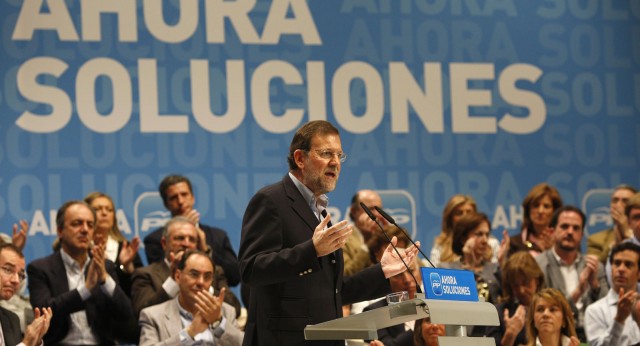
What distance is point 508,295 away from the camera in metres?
6.70

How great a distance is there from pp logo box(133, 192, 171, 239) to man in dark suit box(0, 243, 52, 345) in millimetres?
2245

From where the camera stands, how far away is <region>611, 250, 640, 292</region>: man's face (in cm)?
674

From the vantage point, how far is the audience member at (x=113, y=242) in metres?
6.90

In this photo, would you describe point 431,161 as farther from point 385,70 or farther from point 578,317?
point 578,317

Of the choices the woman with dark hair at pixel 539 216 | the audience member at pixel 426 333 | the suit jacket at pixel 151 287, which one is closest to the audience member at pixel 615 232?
the woman with dark hair at pixel 539 216

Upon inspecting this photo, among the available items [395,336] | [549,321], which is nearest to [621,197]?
[549,321]

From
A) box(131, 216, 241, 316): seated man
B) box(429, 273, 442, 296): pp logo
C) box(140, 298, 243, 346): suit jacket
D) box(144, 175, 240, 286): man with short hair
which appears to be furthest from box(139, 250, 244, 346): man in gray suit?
box(429, 273, 442, 296): pp logo

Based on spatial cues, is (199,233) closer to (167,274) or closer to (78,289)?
(167,274)

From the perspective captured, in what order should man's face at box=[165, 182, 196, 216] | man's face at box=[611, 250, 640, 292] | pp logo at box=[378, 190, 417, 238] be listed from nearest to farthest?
man's face at box=[611, 250, 640, 292]
man's face at box=[165, 182, 196, 216]
pp logo at box=[378, 190, 417, 238]

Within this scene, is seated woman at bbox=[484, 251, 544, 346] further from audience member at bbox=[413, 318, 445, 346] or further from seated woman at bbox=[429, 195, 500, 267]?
seated woman at bbox=[429, 195, 500, 267]

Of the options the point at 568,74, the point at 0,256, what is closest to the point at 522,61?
the point at 568,74

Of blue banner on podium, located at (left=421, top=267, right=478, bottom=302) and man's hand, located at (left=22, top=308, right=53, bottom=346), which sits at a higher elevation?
blue banner on podium, located at (left=421, top=267, right=478, bottom=302)

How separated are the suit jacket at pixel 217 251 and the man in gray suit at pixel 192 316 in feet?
2.88

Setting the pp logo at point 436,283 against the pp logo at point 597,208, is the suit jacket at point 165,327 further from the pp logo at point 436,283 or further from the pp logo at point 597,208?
the pp logo at point 597,208
